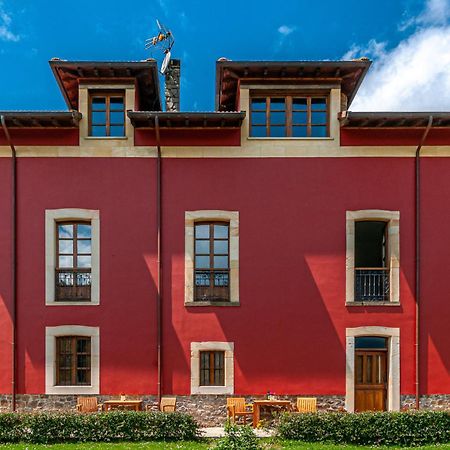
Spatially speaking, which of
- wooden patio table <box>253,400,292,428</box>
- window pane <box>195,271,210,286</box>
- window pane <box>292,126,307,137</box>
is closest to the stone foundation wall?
wooden patio table <box>253,400,292,428</box>

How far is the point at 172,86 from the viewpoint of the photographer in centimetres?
1572

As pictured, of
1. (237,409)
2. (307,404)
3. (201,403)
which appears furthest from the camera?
(201,403)

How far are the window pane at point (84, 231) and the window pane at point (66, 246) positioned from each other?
35cm

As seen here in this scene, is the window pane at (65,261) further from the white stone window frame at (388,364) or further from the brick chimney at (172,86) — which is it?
the white stone window frame at (388,364)

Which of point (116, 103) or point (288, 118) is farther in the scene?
point (116, 103)

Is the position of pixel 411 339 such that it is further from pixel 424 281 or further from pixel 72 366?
pixel 72 366

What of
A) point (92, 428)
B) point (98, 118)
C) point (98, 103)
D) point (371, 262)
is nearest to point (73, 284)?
point (92, 428)

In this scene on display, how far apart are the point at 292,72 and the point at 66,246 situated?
8.59 metres

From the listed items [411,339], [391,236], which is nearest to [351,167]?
[391,236]

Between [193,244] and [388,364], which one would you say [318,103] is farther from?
[388,364]

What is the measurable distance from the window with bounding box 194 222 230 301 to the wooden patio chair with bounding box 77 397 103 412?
4075 millimetres

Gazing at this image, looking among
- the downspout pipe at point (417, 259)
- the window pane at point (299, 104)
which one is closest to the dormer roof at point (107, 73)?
the window pane at point (299, 104)

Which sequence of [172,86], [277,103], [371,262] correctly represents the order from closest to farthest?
[277,103]
[371,262]
[172,86]

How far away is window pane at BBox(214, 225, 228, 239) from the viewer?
45.5 feet
